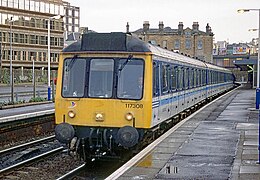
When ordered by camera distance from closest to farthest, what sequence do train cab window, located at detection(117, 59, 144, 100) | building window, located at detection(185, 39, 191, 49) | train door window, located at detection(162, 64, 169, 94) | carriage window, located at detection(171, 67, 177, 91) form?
1. train cab window, located at detection(117, 59, 144, 100)
2. train door window, located at detection(162, 64, 169, 94)
3. carriage window, located at detection(171, 67, 177, 91)
4. building window, located at detection(185, 39, 191, 49)

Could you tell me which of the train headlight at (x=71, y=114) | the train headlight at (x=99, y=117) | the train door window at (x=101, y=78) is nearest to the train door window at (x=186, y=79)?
the train door window at (x=101, y=78)

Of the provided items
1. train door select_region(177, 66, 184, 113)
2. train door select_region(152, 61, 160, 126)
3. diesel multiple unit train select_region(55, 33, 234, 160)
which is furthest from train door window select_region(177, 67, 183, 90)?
diesel multiple unit train select_region(55, 33, 234, 160)

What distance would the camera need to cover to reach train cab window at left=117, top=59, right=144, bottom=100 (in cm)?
1257

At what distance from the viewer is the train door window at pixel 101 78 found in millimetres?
12711

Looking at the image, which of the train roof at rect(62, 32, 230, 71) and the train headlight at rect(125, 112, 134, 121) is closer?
the train headlight at rect(125, 112, 134, 121)

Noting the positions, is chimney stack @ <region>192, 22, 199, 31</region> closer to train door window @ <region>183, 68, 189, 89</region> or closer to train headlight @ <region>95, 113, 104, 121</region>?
train door window @ <region>183, 68, 189, 89</region>

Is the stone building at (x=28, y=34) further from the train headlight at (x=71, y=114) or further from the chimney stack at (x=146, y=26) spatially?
the train headlight at (x=71, y=114)

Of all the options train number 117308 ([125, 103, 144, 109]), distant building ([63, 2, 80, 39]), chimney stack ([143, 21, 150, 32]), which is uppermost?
distant building ([63, 2, 80, 39])

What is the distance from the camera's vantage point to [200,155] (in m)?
12.1

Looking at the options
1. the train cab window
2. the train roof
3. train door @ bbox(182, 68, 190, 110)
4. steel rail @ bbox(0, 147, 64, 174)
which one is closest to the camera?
the train cab window

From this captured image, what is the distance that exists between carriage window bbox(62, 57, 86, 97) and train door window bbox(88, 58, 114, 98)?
242 mm

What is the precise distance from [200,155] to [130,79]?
2.60 metres

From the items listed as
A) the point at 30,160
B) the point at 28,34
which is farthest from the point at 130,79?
the point at 28,34

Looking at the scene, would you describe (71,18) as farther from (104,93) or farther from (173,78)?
(104,93)
